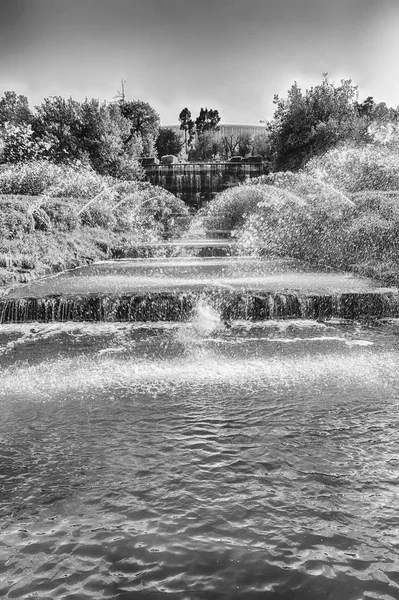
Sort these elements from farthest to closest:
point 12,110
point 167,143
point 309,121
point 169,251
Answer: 1. point 167,143
2. point 12,110
3. point 309,121
4. point 169,251

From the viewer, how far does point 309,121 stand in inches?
1336

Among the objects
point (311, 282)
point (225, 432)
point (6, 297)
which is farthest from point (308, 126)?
point (225, 432)

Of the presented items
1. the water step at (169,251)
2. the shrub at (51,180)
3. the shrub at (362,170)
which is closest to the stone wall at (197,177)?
the shrub at (51,180)

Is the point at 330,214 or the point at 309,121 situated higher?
the point at 309,121

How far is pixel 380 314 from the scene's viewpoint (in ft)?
31.8

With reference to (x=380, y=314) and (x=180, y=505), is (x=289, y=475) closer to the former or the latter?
(x=180, y=505)

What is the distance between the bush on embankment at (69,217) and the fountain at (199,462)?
6.50m

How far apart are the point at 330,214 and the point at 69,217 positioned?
1021cm

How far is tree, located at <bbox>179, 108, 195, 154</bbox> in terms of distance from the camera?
343 feet

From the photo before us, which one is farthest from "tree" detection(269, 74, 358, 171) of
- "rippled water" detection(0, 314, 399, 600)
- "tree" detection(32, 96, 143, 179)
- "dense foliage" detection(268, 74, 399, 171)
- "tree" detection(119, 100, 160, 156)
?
"tree" detection(119, 100, 160, 156)

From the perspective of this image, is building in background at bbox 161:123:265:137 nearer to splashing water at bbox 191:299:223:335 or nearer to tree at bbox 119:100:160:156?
tree at bbox 119:100:160:156

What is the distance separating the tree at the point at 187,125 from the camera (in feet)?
343

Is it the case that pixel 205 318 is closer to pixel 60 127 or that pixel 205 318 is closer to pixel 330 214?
pixel 330 214

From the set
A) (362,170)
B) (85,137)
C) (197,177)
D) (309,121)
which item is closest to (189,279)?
(362,170)
